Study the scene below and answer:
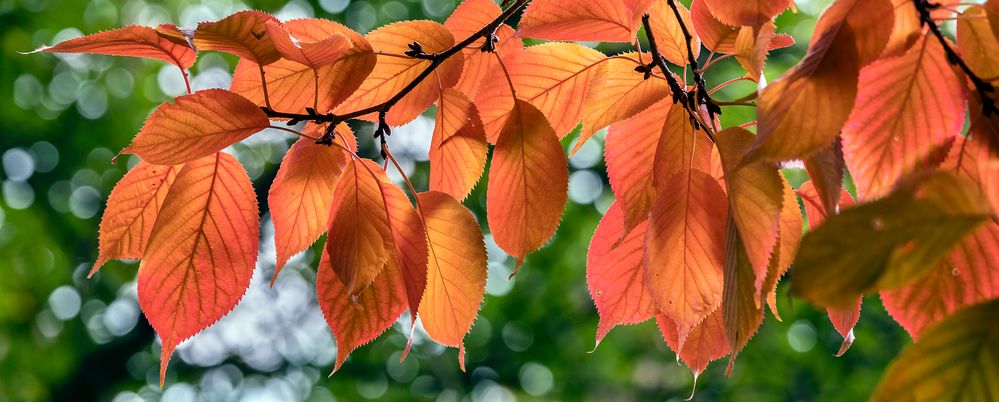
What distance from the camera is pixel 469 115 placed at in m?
0.53

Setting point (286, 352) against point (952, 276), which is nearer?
point (952, 276)

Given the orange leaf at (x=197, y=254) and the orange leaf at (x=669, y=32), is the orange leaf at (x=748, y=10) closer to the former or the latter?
the orange leaf at (x=669, y=32)

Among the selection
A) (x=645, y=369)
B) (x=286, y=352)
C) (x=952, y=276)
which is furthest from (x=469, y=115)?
(x=286, y=352)

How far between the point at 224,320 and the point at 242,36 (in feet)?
15.7

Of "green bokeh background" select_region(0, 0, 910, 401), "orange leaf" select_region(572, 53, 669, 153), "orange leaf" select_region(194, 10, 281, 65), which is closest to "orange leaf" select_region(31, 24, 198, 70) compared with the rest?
"orange leaf" select_region(194, 10, 281, 65)

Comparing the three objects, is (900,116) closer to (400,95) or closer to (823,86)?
(823,86)

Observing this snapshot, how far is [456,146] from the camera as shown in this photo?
54cm

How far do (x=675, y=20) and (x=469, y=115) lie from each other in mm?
167

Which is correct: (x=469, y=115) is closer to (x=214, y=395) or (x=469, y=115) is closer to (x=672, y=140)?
(x=672, y=140)

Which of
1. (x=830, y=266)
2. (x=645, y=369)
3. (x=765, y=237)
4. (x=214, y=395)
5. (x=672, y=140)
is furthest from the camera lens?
(x=214, y=395)

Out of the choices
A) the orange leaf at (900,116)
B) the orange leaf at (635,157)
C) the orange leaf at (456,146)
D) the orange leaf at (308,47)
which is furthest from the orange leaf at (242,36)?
the orange leaf at (900,116)

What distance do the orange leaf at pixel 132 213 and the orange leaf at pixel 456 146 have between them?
18 cm

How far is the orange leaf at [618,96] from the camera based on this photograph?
525 mm

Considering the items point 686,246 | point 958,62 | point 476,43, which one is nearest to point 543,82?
point 476,43
